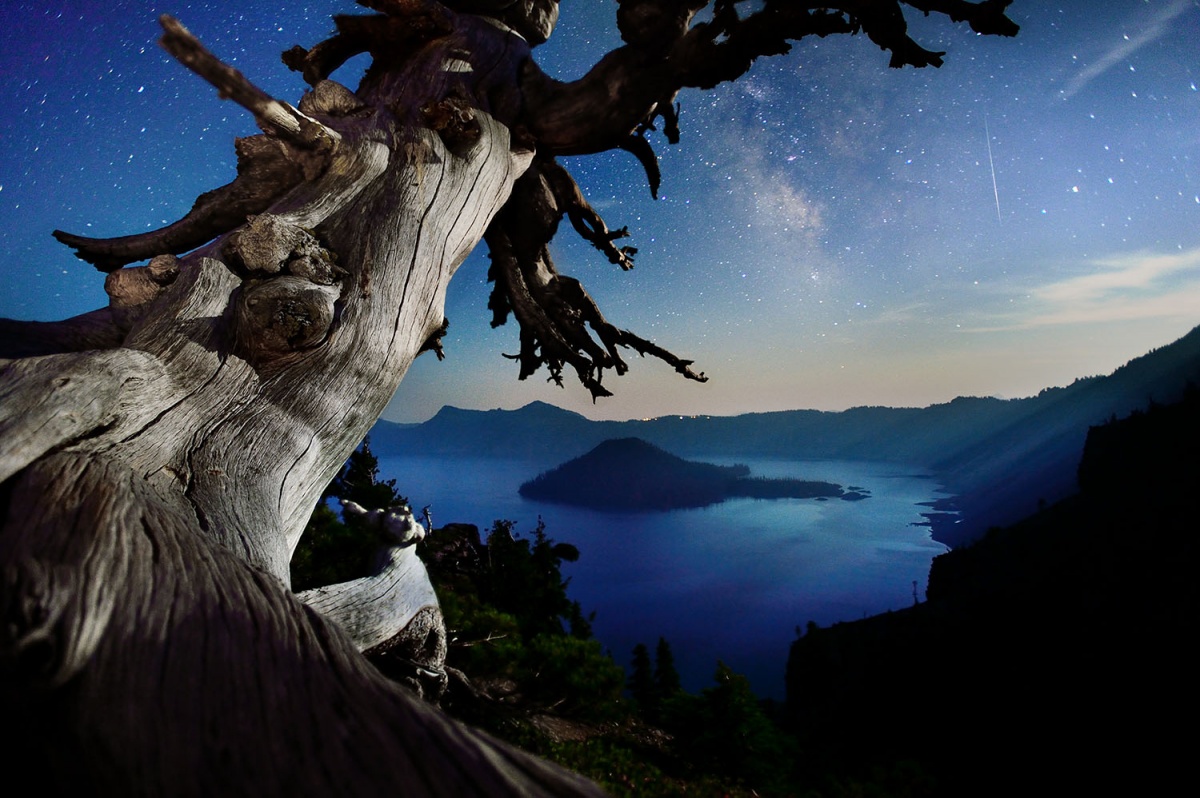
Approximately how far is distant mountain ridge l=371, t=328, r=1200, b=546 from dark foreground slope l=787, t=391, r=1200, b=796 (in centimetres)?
2018

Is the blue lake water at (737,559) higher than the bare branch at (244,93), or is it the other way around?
the bare branch at (244,93)

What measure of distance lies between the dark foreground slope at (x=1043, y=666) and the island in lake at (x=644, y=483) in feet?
212

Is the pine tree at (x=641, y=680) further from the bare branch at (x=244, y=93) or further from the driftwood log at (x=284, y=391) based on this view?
the bare branch at (x=244, y=93)

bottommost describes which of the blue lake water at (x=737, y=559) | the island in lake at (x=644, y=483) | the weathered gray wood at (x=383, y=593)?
the blue lake water at (x=737, y=559)

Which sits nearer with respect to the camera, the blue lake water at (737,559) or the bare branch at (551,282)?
the bare branch at (551,282)

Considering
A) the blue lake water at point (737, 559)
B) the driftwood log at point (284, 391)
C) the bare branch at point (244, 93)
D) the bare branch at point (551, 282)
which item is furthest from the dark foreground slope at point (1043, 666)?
the bare branch at point (244, 93)

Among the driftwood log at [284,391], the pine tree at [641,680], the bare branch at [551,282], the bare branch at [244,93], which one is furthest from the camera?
the pine tree at [641,680]

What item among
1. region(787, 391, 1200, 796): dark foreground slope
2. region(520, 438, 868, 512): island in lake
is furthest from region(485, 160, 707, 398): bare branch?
region(520, 438, 868, 512): island in lake

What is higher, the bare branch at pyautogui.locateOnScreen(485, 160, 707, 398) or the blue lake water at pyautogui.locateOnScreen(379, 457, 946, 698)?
the bare branch at pyautogui.locateOnScreen(485, 160, 707, 398)

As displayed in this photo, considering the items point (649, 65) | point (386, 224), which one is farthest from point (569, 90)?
point (386, 224)

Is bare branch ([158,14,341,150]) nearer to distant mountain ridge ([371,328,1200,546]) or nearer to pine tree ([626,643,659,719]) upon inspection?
pine tree ([626,643,659,719])

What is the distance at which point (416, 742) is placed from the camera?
1.59 feet

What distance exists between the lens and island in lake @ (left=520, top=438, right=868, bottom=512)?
11069 cm

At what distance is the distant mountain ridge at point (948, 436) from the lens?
206 ft
